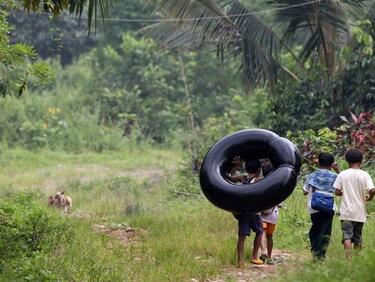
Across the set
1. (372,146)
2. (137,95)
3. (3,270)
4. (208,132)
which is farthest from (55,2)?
(137,95)

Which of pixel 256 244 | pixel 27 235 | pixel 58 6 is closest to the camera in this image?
pixel 256 244

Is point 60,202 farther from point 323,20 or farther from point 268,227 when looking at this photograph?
point 323,20

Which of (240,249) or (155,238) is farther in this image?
(155,238)

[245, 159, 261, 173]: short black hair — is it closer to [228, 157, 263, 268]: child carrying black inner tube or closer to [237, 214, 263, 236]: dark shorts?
[228, 157, 263, 268]: child carrying black inner tube

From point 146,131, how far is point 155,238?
675 inches

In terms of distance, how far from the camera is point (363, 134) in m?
12.3

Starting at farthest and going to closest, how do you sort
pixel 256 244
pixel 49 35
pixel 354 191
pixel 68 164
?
pixel 49 35 < pixel 68 164 < pixel 256 244 < pixel 354 191

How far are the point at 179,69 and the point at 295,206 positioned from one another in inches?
695

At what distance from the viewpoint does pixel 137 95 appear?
88.2ft

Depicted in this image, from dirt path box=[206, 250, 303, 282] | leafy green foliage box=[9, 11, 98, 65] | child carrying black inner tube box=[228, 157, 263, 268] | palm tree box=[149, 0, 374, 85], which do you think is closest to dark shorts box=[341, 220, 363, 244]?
dirt path box=[206, 250, 303, 282]

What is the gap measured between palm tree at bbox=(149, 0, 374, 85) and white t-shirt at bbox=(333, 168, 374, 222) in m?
8.18

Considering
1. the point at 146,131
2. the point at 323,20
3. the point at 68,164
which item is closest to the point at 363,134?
the point at 323,20

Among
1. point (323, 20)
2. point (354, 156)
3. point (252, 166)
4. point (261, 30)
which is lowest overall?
point (261, 30)

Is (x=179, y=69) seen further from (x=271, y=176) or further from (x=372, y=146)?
(x=271, y=176)
